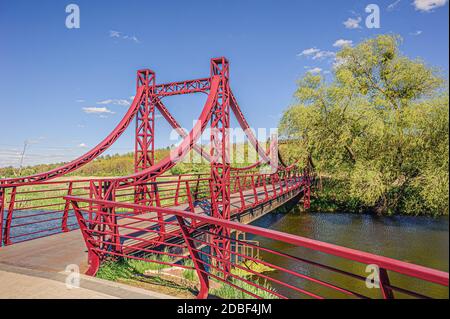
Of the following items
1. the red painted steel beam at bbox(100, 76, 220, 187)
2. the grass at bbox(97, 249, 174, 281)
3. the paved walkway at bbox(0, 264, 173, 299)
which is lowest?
the grass at bbox(97, 249, 174, 281)

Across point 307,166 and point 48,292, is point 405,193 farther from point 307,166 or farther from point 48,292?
point 48,292

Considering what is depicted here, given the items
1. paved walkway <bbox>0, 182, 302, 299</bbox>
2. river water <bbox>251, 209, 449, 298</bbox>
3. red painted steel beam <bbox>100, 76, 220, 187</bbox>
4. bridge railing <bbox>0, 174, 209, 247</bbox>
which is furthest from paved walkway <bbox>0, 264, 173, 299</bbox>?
river water <bbox>251, 209, 449, 298</bbox>

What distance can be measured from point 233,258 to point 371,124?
6.36 m

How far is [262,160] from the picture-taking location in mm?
15188

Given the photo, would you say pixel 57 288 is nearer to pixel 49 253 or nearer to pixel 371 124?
pixel 49 253

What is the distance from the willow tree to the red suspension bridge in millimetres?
2352

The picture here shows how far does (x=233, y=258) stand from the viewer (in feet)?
27.5

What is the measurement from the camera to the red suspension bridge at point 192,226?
1924 millimetres

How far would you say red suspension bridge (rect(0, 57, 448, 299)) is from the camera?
192 centimetres

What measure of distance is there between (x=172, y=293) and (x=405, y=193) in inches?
358

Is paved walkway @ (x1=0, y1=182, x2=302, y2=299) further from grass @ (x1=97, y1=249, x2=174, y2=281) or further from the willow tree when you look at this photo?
the willow tree

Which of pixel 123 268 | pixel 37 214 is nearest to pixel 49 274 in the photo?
pixel 123 268
